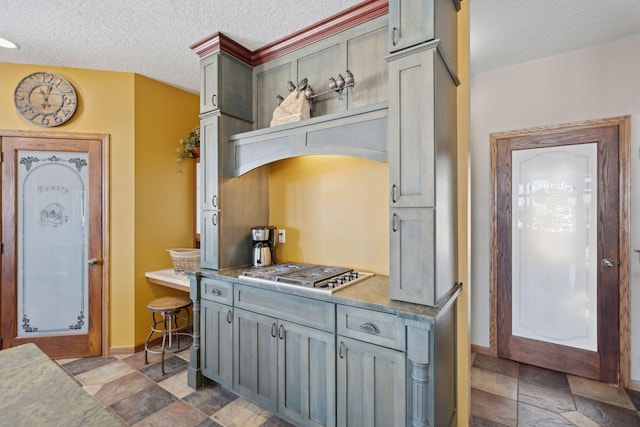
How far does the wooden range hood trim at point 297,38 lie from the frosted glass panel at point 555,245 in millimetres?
1942

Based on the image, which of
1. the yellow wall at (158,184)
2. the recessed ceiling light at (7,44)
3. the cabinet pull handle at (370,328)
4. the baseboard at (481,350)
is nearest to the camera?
the cabinet pull handle at (370,328)

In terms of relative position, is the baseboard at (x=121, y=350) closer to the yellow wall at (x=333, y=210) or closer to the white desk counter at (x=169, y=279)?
the white desk counter at (x=169, y=279)

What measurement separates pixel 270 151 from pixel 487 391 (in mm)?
2586

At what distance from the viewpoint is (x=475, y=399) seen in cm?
246

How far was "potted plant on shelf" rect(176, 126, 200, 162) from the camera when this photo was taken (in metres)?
3.61

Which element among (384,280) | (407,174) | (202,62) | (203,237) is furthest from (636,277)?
(202,62)

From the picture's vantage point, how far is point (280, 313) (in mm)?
2107

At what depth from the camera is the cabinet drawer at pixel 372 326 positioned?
1.62m

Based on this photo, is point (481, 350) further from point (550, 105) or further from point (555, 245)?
point (550, 105)

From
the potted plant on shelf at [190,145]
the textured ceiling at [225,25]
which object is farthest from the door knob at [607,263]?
the potted plant on shelf at [190,145]

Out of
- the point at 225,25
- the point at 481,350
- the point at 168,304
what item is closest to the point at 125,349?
the point at 168,304

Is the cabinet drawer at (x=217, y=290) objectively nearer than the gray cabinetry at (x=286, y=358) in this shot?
No

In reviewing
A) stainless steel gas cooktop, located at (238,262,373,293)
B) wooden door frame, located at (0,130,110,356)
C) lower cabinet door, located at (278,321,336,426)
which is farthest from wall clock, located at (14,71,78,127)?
lower cabinet door, located at (278,321,336,426)

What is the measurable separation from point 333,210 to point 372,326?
1.13 m
